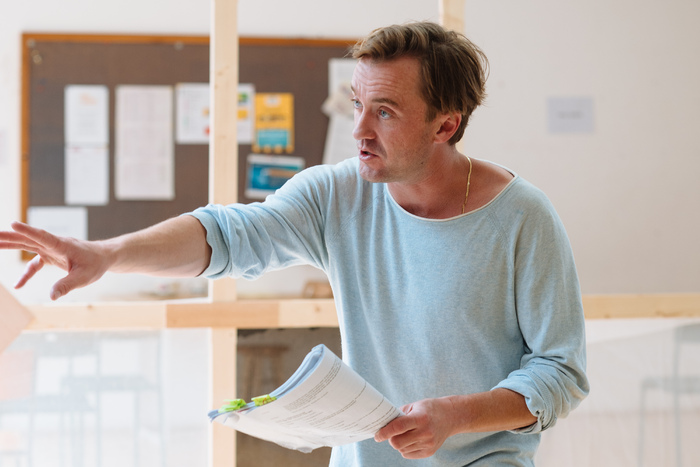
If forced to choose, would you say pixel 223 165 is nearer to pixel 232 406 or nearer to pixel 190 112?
pixel 232 406

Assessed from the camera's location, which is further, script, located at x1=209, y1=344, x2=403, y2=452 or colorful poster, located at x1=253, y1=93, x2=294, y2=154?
colorful poster, located at x1=253, y1=93, x2=294, y2=154

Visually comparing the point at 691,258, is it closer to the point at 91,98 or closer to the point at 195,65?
the point at 195,65

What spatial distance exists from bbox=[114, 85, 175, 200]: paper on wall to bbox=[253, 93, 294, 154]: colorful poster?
419 millimetres

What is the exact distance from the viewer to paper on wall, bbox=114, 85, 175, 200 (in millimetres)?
3379

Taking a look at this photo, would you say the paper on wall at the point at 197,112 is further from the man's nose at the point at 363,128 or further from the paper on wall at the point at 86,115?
the man's nose at the point at 363,128

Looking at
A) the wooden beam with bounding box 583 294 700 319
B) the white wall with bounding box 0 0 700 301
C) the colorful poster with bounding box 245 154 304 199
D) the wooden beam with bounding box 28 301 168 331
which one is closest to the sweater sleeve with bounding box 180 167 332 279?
the wooden beam with bounding box 28 301 168 331

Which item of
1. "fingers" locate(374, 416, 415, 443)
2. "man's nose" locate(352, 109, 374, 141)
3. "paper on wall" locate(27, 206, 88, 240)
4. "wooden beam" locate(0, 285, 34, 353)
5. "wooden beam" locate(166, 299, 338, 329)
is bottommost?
"fingers" locate(374, 416, 415, 443)

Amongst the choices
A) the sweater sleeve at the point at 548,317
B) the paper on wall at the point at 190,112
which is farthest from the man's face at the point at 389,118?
the paper on wall at the point at 190,112

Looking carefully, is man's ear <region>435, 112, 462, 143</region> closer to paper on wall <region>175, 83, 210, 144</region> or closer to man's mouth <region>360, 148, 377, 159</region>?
man's mouth <region>360, 148, 377, 159</region>

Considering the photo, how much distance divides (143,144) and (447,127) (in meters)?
2.42

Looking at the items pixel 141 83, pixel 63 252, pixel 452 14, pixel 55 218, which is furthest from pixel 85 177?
pixel 63 252

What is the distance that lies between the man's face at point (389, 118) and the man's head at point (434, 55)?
0.01 meters

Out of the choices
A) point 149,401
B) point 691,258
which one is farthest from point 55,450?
point 691,258

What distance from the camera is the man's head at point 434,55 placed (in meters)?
1.21
